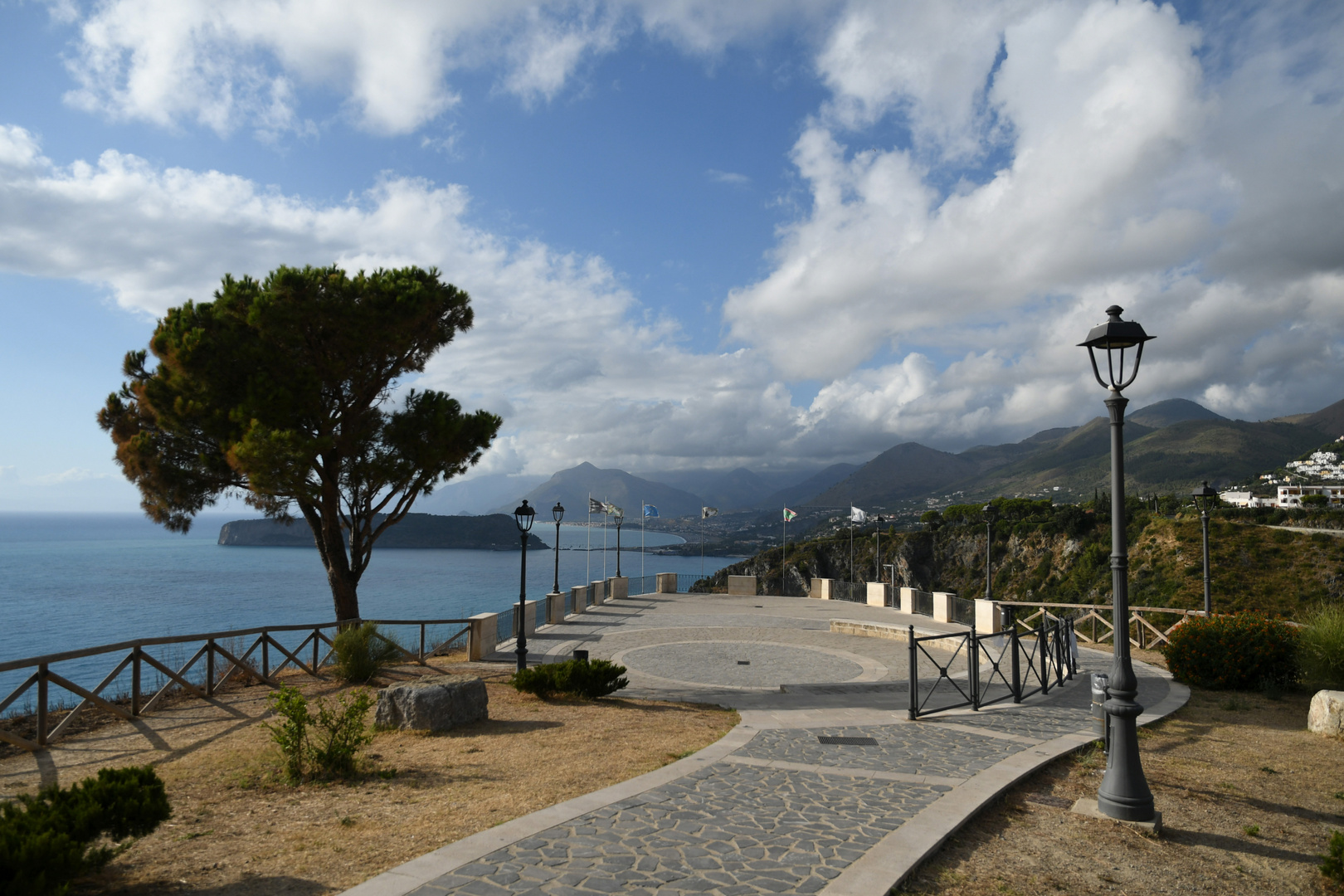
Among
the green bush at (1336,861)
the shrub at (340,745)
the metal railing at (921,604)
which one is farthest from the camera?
the metal railing at (921,604)

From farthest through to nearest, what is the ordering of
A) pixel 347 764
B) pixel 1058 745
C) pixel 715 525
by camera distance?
pixel 715 525
pixel 1058 745
pixel 347 764

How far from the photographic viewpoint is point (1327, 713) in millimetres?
8562

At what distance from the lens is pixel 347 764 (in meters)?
6.63

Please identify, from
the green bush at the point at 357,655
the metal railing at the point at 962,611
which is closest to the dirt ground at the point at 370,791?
the green bush at the point at 357,655

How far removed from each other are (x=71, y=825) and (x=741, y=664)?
11661mm

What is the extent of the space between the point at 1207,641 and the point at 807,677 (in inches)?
257

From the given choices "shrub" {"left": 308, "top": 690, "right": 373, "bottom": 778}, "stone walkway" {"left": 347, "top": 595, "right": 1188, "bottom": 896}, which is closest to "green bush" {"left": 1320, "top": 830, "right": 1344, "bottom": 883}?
"stone walkway" {"left": 347, "top": 595, "right": 1188, "bottom": 896}

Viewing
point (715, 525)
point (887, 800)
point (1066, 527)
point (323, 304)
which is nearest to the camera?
Result: point (887, 800)

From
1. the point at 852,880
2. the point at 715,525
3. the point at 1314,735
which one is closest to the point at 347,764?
the point at 852,880

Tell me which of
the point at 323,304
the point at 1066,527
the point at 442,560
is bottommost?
the point at 442,560

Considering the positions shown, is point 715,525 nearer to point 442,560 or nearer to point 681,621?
point 442,560

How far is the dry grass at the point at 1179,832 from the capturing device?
15.2ft

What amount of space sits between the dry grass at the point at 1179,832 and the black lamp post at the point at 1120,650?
0.70ft

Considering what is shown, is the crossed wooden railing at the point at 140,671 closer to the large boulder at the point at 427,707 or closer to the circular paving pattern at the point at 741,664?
the large boulder at the point at 427,707
